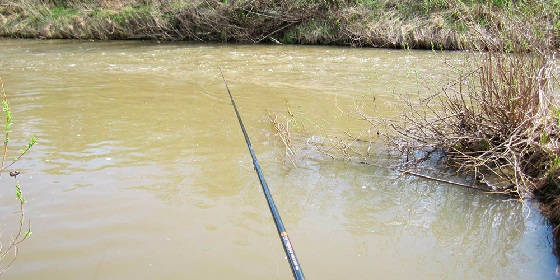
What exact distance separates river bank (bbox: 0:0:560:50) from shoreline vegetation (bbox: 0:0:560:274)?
0.11ft

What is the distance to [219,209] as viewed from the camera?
3479 mm

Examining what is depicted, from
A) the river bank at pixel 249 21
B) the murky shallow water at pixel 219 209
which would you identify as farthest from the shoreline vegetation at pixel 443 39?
the murky shallow water at pixel 219 209

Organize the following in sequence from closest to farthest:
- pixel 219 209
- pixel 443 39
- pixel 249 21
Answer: pixel 219 209 → pixel 443 39 → pixel 249 21

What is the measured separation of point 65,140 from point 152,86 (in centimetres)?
314

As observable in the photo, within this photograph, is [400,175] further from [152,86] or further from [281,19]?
[281,19]

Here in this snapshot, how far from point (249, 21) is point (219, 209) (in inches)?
467

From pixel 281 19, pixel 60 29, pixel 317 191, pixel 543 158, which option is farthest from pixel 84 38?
pixel 543 158

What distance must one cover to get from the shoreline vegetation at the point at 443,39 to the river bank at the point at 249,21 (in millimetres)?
34

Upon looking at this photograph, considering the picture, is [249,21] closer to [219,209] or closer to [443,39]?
[443,39]

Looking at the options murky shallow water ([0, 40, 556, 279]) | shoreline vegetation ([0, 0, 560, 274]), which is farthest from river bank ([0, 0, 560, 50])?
murky shallow water ([0, 40, 556, 279])

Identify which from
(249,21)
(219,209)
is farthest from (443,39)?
(219,209)

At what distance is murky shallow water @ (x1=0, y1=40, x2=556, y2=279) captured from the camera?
279cm

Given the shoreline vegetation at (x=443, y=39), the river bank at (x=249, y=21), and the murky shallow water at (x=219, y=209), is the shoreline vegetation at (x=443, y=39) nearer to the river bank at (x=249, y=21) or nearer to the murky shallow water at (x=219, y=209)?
the river bank at (x=249, y=21)

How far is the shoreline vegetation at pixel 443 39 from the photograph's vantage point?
3623 millimetres
